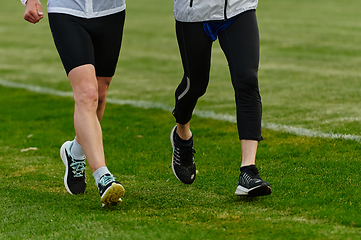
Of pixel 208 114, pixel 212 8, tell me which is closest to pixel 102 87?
pixel 212 8

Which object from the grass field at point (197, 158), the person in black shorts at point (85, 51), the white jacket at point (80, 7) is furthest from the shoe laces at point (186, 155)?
the white jacket at point (80, 7)

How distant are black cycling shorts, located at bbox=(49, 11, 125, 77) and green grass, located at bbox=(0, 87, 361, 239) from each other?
1.08 meters

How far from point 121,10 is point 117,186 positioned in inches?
57.1

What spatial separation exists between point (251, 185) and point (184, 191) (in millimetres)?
716

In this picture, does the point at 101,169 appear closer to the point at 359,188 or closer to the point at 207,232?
the point at 207,232

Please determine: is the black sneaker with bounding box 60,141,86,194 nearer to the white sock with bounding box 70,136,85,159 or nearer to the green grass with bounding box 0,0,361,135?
the white sock with bounding box 70,136,85,159

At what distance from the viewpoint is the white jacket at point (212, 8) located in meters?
4.22

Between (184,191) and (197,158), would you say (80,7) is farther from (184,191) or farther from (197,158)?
(197,158)

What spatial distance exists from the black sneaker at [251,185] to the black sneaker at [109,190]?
2.85ft

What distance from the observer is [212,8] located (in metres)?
4.23

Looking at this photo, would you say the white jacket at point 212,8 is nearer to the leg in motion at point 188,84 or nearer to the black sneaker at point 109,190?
the leg in motion at point 188,84

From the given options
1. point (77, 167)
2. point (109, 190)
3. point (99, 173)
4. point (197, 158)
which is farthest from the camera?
point (197, 158)

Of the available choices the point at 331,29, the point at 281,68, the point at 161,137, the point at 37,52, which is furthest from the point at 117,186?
the point at 331,29

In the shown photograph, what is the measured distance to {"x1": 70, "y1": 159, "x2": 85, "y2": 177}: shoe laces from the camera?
4613 mm
